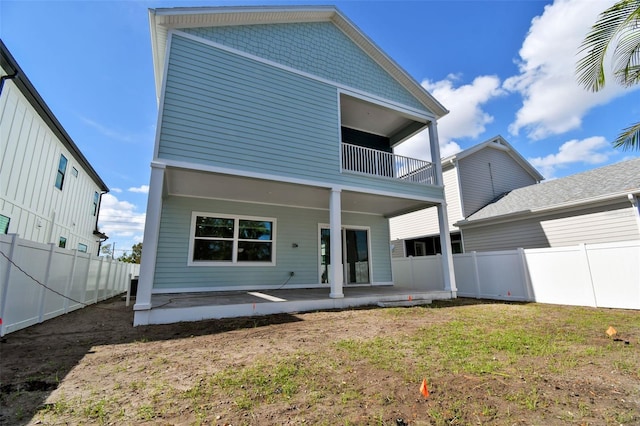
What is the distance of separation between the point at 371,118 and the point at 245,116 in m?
4.82

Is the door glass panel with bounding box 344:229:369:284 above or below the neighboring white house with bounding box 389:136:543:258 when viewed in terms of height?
below

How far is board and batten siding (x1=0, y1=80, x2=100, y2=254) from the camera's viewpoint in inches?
286

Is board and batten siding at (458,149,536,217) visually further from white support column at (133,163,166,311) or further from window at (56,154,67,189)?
window at (56,154,67,189)

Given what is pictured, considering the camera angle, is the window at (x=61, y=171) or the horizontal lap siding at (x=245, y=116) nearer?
the horizontal lap siding at (x=245, y=116)

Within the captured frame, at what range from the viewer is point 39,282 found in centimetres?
534

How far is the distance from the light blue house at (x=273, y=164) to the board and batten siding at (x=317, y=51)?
35mm

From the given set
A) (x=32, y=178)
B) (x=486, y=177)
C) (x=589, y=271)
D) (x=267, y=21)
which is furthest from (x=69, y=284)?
(x=486, y=177)

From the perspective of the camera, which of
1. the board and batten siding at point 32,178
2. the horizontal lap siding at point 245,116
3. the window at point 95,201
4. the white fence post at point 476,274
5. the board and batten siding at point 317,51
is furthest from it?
the window at point 95,201

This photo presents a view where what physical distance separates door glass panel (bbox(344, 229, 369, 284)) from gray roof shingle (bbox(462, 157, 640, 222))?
498cm

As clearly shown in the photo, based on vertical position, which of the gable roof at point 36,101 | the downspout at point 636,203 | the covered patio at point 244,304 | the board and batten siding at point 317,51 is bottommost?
the covered patio at point 244,304

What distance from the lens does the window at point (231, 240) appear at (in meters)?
8.12

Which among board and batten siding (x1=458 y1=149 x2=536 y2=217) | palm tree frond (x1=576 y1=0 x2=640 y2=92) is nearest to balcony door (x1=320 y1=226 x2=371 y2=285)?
board and batten siding (x1=458 y1=149 x2=536 y2=217)

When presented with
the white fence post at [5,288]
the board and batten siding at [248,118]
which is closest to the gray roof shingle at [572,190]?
the board and batten siding at [248,118]

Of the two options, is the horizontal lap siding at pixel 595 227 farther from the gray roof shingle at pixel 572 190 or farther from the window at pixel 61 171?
the window at pixel 61 171
